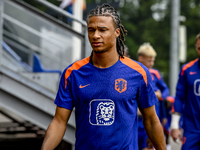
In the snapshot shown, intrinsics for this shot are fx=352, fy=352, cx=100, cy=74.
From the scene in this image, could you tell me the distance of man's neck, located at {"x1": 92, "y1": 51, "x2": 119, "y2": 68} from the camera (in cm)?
275

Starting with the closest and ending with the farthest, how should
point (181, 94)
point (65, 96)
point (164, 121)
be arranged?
point (65, 96)
point (181, 94)
point (164, 121)

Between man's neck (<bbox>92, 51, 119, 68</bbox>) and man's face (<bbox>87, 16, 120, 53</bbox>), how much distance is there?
6cm

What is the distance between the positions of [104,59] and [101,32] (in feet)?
0.72

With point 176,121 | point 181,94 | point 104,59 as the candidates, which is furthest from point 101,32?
point 176,121

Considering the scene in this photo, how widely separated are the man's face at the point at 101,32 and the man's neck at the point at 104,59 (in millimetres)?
55

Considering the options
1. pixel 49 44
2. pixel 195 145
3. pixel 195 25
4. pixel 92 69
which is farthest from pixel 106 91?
pixel 195 25

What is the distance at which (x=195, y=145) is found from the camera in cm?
436

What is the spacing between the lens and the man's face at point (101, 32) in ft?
8.73

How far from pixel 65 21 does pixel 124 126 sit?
3.55 meters

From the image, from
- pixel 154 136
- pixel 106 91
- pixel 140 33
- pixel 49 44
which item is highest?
pixel 140 33

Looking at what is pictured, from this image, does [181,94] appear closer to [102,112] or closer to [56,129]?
[102,112]

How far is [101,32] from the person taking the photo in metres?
2.66

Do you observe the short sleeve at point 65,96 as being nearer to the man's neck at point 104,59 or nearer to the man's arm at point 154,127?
the man's neck at point 104,59

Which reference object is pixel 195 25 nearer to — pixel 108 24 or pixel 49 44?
pixel 49 44
